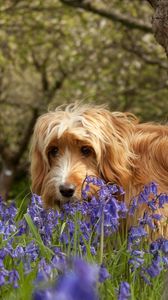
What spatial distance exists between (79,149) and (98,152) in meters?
0.16

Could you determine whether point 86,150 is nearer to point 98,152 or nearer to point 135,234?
point 98,152

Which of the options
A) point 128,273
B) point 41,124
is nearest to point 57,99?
point 41,124

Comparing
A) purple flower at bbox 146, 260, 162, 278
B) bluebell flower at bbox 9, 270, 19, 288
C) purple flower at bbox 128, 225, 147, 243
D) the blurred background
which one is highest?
bluebell flower at bbox 9, 270, 19, 288

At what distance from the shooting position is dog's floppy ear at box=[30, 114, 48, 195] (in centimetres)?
492

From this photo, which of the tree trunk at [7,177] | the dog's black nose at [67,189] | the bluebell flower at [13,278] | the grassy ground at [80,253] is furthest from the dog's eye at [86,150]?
the tree trunk at [7,177]

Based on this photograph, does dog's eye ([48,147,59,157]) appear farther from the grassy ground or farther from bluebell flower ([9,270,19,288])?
bluebell flower ([9,270,19,288])

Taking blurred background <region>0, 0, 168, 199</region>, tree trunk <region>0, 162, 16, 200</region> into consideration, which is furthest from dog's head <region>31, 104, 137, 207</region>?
tree trunk <region>0, 162, 16, 200</region>

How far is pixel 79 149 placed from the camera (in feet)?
15.7

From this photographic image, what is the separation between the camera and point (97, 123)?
15.7ft

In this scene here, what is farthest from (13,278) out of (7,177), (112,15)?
(7,177)

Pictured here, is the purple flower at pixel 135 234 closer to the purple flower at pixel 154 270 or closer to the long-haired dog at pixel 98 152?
the purple flower at pixel 154 270

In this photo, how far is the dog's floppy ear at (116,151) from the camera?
15.3ft

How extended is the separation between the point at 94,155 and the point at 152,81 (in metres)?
6.60

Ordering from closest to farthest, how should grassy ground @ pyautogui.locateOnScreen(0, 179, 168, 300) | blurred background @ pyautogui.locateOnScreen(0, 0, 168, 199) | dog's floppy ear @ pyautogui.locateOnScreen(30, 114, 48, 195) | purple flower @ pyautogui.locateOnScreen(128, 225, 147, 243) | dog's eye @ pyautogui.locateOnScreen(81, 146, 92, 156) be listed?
1. grassy ground @ pyautogui.locateOnScreen(0, 179, 168, 300)
2. purple flower @ pyautogui.locateOnScreen(128, 225, 147, 243)
3. dog's eye @ pyautogui.locateOnScreen(81, 146, 92, 156)
4. dog's floppy ear @ pyautogui.locateOnScreen(30, 114, 48, 195)
5. blurred background @ pyautogui.locateOnScreen(0, 0, 168, 199)
